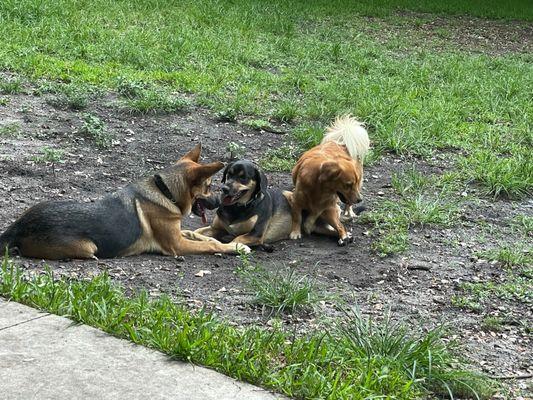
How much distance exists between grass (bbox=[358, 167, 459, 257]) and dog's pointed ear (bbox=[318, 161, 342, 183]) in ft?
1.84


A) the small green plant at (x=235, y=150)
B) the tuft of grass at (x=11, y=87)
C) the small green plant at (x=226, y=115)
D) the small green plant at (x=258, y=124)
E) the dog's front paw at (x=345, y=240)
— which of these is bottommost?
the dog's front paw at (x=345, y=240)

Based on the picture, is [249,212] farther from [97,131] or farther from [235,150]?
[97,131]

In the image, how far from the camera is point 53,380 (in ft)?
12.8

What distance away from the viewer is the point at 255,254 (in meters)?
7.11

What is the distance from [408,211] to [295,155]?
1923 mm

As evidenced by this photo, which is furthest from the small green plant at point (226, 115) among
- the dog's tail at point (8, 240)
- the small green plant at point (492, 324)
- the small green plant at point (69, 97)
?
the small green plant at point (492, 324)

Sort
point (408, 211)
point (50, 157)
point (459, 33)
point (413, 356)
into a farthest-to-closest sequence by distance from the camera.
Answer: point (459, 33), point (50, 157), point (408, 211), point (413, 356)

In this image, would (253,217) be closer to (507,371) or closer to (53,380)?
(507,371)

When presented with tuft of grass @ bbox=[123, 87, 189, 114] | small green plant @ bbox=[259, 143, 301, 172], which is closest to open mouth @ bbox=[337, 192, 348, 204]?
small green plant @ bbox=[259, 143, 301, 172]

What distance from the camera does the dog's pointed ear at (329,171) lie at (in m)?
7.63

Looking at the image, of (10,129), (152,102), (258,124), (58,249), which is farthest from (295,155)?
(58,249)

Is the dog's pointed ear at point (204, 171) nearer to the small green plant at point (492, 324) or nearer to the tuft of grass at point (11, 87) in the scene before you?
the small green plant at point (492, 324)

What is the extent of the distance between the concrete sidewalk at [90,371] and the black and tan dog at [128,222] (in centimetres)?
164

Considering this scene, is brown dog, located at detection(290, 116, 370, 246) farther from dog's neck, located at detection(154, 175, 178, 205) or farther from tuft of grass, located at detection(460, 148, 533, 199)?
tuft of grass, located at detection(460, 148, 533, 199)
